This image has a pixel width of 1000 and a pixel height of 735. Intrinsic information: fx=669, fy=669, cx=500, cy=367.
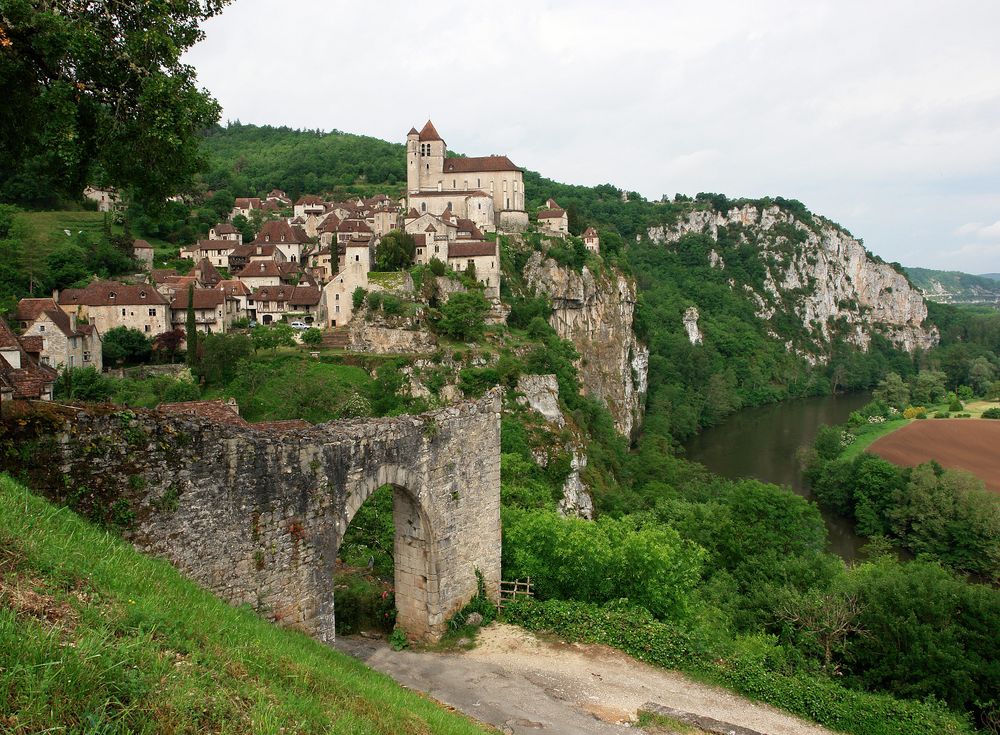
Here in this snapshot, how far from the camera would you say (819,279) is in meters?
145

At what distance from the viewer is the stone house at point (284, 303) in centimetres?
5500

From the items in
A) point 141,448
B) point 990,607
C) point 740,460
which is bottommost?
point 740,460

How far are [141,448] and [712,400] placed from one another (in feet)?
275

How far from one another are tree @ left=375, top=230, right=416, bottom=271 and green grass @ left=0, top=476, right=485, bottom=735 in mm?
48158

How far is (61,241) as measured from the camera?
5778 cm

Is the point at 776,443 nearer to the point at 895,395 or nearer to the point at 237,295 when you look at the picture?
the point at 895,395

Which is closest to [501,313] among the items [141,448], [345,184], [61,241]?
[61,241]

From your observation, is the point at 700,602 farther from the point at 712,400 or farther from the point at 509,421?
the point at 712,400

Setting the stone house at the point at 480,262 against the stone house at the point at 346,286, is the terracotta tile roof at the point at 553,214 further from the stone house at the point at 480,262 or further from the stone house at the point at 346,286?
the stone house at the point at 346,286

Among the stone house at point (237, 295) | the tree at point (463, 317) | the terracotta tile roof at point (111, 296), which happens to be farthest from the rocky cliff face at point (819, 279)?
the terracotta tile roof at point (111, 296)

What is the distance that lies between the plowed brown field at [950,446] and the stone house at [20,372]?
54.9 m

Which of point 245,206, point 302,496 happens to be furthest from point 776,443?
point 245,206

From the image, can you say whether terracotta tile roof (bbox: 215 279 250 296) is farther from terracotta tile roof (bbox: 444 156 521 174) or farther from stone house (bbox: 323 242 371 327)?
terracotta tile roof (bbox: 444 156 521 174)

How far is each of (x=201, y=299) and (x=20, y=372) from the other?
36719mm
